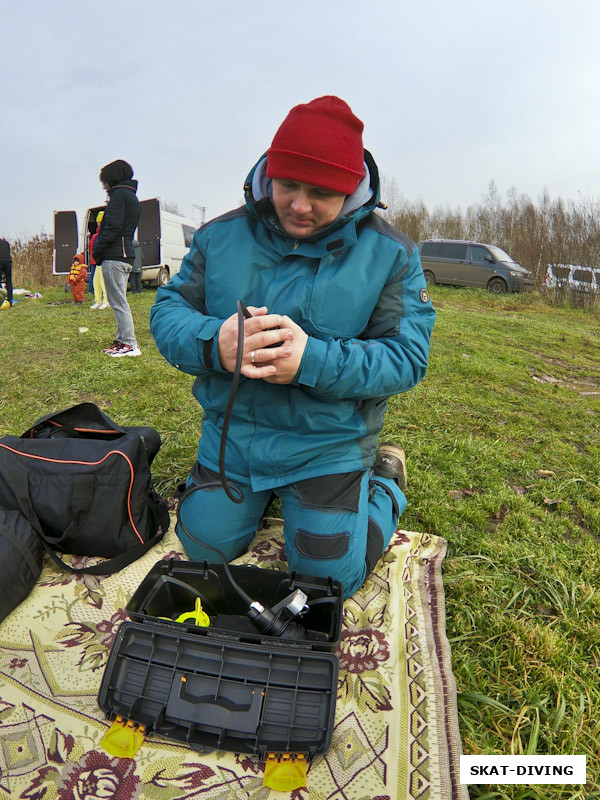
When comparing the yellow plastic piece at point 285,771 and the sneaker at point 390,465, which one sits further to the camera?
the sneaker at point 390,465

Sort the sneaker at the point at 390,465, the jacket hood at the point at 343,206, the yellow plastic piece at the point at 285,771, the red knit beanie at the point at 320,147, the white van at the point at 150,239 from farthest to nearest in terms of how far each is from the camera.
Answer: the white van at the point at 150,239
the sneaker at the point at 390,465
the jacket hood at the point at 343,206
the red knit beanie at the point at 320,147
the yellow plastic piece at the point at 285,771

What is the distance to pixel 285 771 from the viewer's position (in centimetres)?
137

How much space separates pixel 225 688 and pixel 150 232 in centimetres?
1324

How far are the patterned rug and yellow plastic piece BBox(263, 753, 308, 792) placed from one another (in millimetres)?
24

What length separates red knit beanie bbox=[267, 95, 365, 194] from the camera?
1.62 meters

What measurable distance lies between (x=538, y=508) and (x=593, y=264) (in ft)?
47.3

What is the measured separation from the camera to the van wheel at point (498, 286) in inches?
594

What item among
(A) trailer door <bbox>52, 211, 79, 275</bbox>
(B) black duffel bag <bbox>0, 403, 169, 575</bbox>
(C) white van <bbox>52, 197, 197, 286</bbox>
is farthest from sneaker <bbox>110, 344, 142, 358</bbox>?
(A) trailer door <bbox>52, 211, 79, 275</bbox>

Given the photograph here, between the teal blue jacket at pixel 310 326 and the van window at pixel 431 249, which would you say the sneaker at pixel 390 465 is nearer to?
the teal blue jacket at pixel 310 326

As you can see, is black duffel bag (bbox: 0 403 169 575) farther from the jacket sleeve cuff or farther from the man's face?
the man's face

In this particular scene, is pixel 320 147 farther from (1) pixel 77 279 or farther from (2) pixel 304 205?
(1) pixel 77 279

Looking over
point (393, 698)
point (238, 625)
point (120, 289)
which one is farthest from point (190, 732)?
point (120, 289)

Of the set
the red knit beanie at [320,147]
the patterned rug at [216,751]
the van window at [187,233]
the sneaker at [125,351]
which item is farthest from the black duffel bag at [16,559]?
the van window at [187,233]

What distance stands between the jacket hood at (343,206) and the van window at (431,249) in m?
15.2
